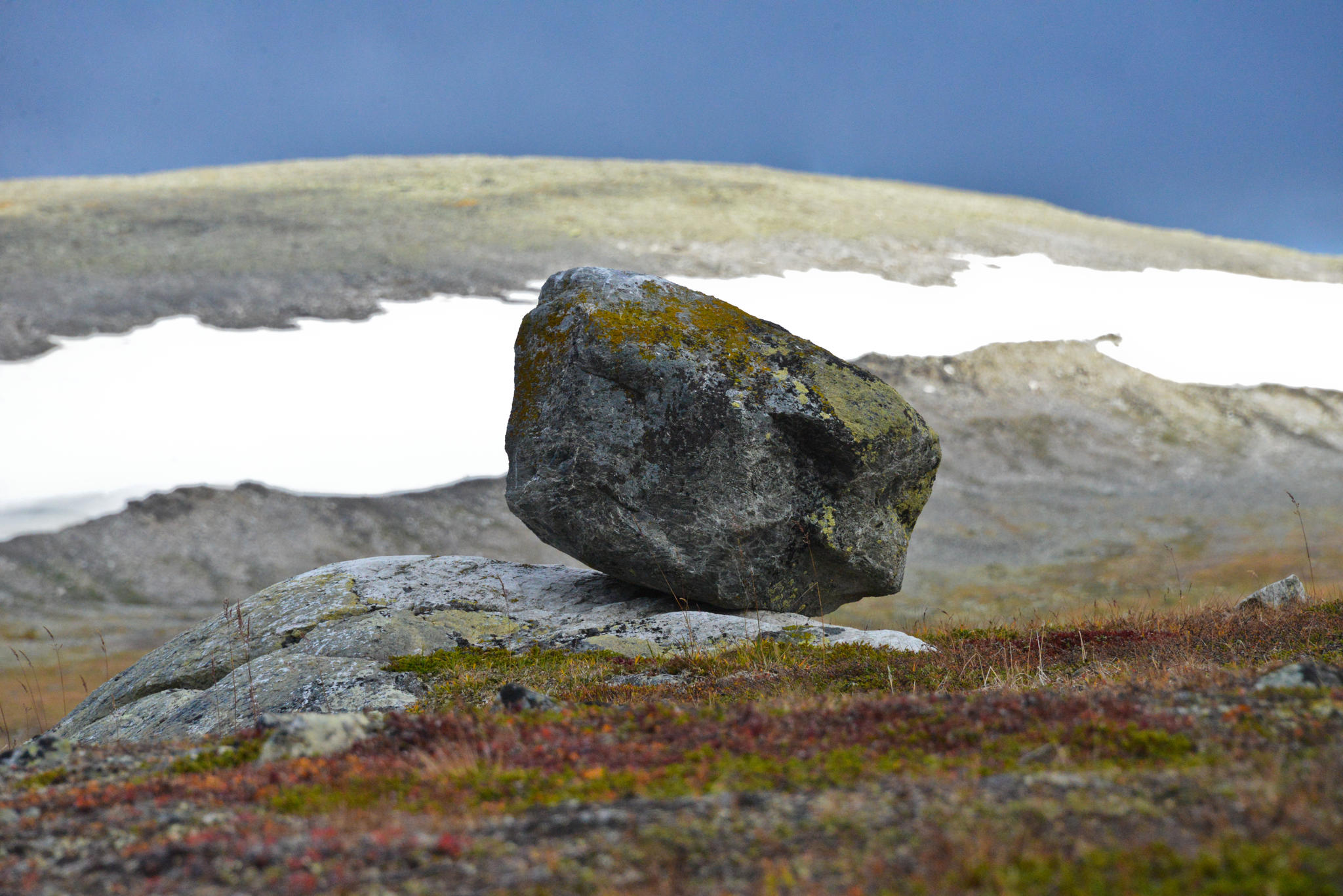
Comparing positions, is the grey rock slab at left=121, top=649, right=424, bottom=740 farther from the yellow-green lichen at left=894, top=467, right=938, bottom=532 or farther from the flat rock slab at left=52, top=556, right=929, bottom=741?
the yellow-green lichen at left=894, top=467, right=938, bottom=532

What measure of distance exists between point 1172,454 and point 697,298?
96.6 feet

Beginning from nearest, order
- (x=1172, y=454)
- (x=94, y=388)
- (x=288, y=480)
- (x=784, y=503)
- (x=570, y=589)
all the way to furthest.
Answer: (x=784, y=503)
(x=570, y=589)
(x=288, y=480)
(x=94, y=388)
(x=1172, y=454)

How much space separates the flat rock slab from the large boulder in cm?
84

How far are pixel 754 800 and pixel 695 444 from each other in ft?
22.5

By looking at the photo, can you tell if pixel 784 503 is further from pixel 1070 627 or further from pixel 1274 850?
pixel 1274 850

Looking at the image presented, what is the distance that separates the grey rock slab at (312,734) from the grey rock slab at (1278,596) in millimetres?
12088

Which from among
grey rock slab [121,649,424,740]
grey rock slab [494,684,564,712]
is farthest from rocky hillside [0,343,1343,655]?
grey rock slab [494,684,564,712]

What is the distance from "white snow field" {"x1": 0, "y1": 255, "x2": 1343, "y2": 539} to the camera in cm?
2920

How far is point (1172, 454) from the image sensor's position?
34500 millimetres

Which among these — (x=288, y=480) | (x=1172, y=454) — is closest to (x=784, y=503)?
(x=288, y=480)

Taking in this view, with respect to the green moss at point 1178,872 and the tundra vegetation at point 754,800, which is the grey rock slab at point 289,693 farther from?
the green moss at point 1178,872

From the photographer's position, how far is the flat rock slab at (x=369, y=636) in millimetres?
9641

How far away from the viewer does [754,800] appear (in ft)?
16.2

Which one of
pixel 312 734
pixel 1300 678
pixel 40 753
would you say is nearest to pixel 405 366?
pixel 40 753
